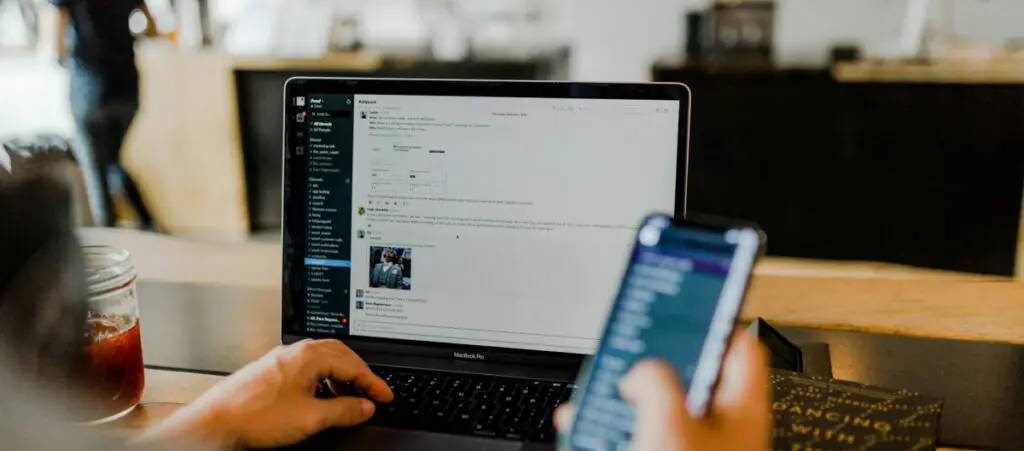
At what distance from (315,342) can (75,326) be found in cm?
21

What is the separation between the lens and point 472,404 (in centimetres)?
74

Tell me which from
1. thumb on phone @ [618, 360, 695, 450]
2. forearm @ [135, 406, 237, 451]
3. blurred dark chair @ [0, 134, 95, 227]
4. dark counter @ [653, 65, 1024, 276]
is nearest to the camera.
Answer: thumb on phone @ [618, 360, 695, 450]

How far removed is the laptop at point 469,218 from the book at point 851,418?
0.21m

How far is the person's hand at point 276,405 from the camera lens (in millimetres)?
643

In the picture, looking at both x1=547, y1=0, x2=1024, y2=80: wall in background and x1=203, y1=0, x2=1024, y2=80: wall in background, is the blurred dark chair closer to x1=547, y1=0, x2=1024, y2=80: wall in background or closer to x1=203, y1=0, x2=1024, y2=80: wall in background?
x1=547, y1=0, x2=1024, y2=80: wall in background

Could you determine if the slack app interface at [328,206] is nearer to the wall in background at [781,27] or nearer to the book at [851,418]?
the book at [851,418]

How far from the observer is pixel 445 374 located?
31.4 inches

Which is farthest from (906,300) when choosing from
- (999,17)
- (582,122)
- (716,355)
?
(999,17)

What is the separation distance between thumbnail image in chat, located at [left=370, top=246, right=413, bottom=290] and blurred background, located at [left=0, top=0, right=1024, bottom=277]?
199 centimetres

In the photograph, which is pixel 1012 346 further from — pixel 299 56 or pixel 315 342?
pixel 299 56

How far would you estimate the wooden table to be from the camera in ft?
2.73

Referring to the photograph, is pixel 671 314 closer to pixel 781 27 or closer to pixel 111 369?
pixel 111 369

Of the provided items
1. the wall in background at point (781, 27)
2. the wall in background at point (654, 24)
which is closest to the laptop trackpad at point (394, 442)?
the wall in background at point (781, 27)

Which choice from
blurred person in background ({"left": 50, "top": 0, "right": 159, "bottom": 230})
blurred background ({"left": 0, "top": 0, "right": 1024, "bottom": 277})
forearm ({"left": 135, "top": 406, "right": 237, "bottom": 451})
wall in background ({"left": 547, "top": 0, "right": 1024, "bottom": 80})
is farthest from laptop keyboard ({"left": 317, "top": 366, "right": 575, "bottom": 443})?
wall in background ({"left": 547, "top": 0, "right": 1024, "bottom": 80})
